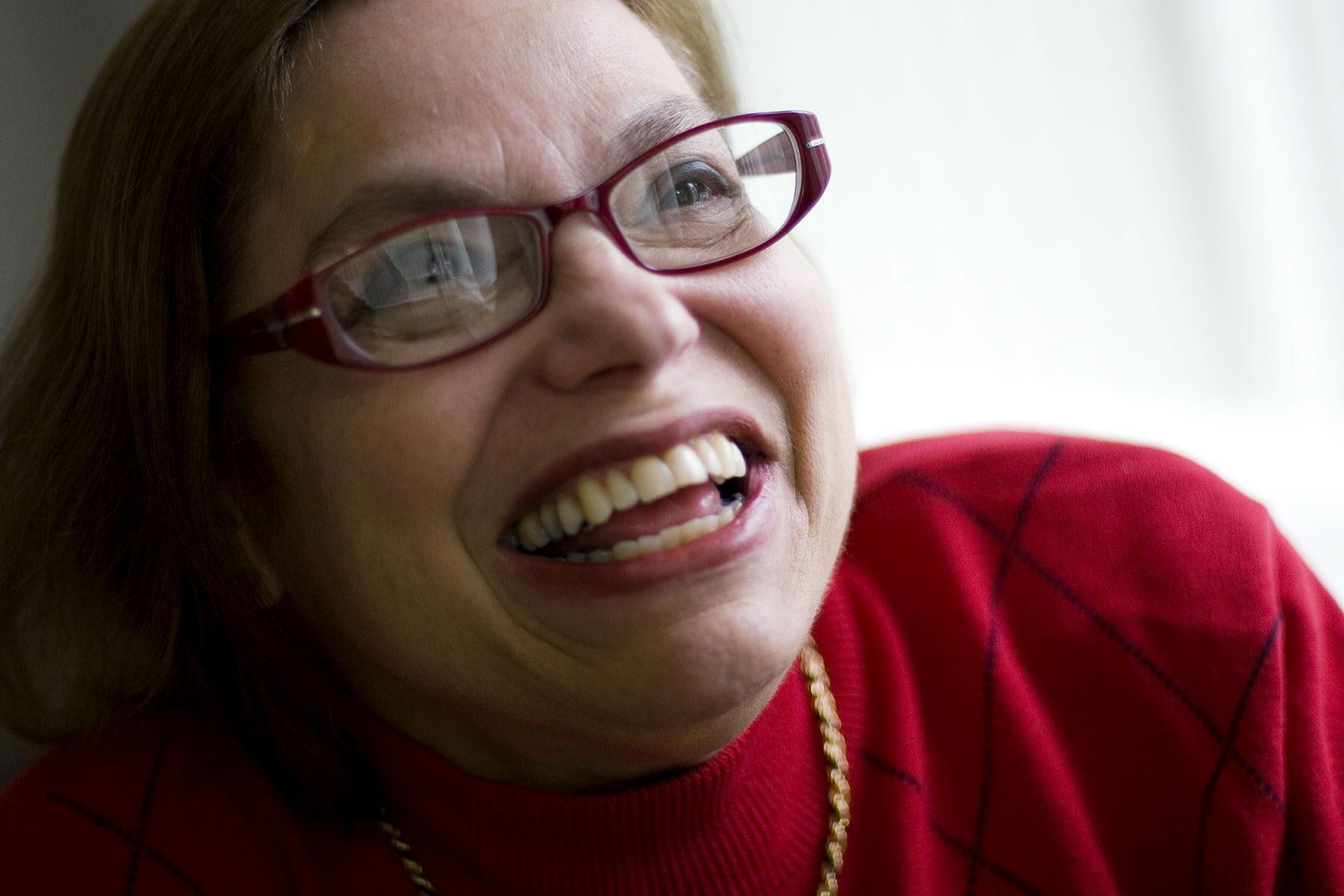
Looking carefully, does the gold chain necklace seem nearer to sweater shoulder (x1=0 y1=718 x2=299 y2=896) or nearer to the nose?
sweater shoulder (x1=0 y1=718 x2=299 y2=896)

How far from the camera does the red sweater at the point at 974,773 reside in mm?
1132

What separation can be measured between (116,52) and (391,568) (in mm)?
641

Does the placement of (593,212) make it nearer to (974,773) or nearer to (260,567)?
(260,567)

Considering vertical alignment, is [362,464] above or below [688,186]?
below

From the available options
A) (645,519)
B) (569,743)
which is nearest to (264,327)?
(645,519)

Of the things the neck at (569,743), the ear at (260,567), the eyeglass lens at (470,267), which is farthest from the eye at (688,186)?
the ear at (260,567)

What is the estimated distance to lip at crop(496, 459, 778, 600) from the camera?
0.94 meters

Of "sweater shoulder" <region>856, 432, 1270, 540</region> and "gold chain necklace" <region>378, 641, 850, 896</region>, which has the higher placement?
"sweater shoulder" <region>856, 432, 1270, 540</region>

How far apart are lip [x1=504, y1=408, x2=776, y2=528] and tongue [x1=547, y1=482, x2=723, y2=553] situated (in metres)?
0.05

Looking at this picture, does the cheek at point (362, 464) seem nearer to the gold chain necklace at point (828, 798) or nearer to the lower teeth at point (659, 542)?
the lower teeth at point (659, 542)

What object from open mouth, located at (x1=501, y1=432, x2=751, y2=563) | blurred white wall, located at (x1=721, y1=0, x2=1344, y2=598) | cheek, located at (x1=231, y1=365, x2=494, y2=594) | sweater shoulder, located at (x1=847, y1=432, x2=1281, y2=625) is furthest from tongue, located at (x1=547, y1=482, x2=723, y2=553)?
blurred white wall, located at (x1=721, y1=0, x2=1344, y2=598)

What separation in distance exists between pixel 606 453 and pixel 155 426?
0.47m

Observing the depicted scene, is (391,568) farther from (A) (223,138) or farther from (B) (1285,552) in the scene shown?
(B) (1285,552)

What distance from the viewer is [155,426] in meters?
1.11
